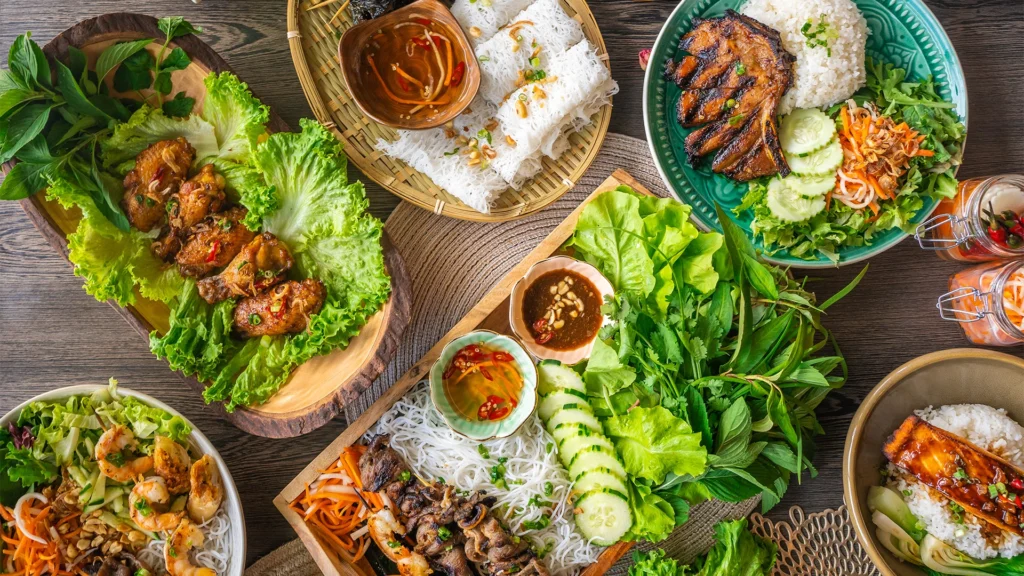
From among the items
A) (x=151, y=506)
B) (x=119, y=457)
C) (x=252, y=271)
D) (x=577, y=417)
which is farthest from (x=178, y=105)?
(x=577, y=417)

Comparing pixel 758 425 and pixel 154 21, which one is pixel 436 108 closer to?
pixel 154 21

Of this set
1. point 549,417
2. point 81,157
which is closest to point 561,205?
point 549,417

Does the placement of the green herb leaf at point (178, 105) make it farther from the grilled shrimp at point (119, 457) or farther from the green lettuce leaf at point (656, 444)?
the green lettuce leaf at point (656, 444)

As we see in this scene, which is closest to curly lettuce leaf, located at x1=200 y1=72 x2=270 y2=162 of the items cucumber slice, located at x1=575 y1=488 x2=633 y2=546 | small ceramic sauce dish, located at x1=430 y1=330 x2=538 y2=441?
small ceramic sauce dish, located at x1=430 y1=330 x2=538 y2=441

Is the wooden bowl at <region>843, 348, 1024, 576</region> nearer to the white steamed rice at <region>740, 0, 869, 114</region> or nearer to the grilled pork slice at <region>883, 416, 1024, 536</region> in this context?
the grilled pork slice at <region>883, 416, 1024, 536</region>

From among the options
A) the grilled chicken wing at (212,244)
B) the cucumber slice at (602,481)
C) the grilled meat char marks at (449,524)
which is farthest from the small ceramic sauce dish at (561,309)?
the grilled chicken wing at (212,244)
